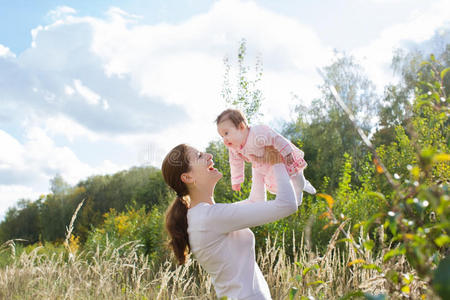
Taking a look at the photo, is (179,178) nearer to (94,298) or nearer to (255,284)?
(255,284)

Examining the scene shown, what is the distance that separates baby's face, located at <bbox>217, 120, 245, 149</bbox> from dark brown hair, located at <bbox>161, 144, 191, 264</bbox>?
0.26m

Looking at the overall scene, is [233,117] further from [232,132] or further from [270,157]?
[270,157]

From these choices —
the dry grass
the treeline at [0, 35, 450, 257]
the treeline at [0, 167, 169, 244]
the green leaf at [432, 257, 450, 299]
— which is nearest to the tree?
the treeline at [0, 35, 450, 257]

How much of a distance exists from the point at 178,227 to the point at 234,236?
0.39m

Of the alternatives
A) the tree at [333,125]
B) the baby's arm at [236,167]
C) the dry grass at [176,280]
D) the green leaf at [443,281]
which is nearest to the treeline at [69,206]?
the tree at [333,125]

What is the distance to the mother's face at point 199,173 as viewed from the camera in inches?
98.0

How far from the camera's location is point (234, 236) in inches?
92.7

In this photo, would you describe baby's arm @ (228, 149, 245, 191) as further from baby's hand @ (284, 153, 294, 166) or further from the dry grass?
the dry grass

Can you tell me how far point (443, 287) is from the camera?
658 mm

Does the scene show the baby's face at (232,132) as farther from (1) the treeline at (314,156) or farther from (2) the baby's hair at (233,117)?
(1) the treeline at (314,156)

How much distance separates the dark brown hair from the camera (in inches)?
99.2

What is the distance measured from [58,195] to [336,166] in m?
14.7

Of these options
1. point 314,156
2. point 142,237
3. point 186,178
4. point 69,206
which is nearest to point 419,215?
point 186,178

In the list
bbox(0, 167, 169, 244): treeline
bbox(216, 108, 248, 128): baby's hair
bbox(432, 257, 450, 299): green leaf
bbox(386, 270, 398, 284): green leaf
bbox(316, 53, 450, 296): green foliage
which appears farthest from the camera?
bbox(0, 167, 169, 244): treeline
